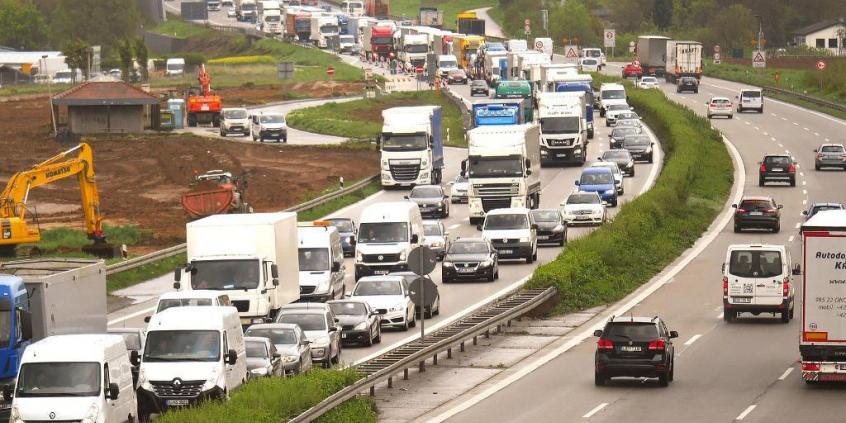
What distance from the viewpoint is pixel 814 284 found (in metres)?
33.0

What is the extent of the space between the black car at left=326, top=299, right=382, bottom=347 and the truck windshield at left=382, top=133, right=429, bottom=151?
3621 centimetres

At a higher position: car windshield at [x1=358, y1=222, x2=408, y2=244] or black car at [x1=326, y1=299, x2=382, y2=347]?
car windshield at [x1=358, y1=222, x2=408, y2=244]

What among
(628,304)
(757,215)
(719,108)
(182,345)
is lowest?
(628,304)

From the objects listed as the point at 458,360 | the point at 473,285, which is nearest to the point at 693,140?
the point at 473,285

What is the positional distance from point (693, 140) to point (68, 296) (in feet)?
179

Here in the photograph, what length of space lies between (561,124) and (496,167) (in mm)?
18105

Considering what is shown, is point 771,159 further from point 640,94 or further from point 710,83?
point 710,83

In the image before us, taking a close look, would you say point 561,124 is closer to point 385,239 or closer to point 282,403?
point 385,239

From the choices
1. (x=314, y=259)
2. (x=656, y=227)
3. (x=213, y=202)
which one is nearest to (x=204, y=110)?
(x=213, y=202)

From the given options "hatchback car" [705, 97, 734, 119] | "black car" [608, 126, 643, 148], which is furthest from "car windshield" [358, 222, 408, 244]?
"hatchback car" [705, 97, 734, 119]

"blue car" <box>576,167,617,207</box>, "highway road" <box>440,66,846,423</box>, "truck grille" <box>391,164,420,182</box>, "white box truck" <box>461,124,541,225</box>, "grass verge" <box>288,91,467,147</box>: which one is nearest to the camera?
"highway road" <box>440,66,846,423</box>

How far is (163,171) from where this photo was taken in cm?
8744

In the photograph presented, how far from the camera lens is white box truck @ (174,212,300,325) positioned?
133ft

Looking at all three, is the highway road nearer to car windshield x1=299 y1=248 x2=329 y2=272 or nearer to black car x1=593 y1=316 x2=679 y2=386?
black car x1=593 y1=316 x2=679 y2=386
